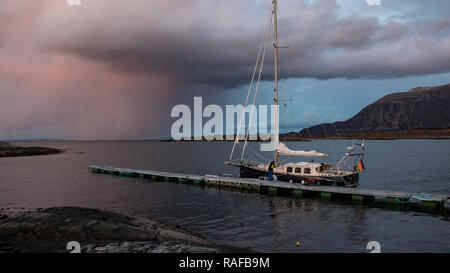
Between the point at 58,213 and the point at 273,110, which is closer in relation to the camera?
the point at 58,213

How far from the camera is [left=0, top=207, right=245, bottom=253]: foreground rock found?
13.8 meters

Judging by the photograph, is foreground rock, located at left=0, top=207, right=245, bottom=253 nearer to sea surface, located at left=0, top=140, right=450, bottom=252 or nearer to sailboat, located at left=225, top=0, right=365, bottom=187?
sea surface, located at left=0, top=140, right=450, bottom=252

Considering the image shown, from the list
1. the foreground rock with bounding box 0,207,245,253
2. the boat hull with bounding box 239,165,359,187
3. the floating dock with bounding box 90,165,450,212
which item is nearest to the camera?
the foreground rock with bounding box 0,207,245,253

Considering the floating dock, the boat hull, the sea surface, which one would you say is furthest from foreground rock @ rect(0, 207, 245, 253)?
the boat hull

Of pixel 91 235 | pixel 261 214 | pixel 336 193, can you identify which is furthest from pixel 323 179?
pixel 91 235

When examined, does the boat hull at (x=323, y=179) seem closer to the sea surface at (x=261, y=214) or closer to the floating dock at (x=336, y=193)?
the floating dock at (x=336, y=193)

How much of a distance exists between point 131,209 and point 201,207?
674 centimetres

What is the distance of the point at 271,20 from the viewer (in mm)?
38250

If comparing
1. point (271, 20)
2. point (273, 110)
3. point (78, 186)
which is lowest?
point (78, 186)

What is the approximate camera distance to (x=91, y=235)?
1642 centimetres

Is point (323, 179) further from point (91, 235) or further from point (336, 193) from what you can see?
point (91, 235)
